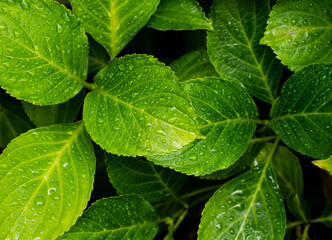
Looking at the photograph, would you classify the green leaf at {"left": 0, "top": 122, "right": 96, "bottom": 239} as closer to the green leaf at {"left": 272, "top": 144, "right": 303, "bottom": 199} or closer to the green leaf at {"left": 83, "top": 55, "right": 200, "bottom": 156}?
the green leaf at {"left": 83, "top": 55, "right": 200, "bottom": 156}

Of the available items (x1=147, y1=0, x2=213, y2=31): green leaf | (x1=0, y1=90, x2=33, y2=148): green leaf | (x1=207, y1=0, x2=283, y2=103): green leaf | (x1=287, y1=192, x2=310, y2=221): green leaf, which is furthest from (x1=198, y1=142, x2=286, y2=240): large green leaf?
(x1=0, y1=90, x2=33, y2=148): green leaf

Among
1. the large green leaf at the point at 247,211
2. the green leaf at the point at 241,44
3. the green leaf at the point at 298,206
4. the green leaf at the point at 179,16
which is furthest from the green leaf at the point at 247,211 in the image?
the green leaf at the point at 179,16

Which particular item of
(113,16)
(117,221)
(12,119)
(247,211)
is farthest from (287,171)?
(12,119)

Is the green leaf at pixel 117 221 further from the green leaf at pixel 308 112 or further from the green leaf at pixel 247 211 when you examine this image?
the green leaf at pixel 308 112

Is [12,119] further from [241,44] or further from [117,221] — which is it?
[241,44]

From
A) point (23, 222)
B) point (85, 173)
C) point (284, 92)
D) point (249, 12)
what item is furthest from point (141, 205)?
point (249, 12)

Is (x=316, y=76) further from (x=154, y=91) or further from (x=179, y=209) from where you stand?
(x=179, y=209)
